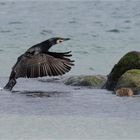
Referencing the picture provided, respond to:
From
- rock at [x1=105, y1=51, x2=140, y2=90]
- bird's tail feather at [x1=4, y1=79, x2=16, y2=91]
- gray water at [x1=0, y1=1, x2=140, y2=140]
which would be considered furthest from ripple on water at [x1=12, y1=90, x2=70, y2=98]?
rock at [x1=105, y1=51, x2=140, y2=90]

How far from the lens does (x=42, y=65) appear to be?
13.0 meters

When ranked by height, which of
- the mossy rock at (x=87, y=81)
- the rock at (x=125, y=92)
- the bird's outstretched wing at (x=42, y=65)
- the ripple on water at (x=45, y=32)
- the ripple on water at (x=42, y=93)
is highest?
the bird's outstretched wing at (x=42, y=65)

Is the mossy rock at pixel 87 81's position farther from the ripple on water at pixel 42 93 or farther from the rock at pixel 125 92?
the rock at pixel 125 92

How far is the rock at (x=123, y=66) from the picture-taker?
14.0 meters

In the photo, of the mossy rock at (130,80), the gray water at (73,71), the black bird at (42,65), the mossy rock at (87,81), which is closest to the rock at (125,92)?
the gray water at (73,71)

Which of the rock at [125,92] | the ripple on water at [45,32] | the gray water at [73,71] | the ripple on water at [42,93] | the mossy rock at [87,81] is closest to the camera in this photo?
the gray water at [73,71]

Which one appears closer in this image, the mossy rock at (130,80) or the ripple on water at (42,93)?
the ripple on water at (42,93)

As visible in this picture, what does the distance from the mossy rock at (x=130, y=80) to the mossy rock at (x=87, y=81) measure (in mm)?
872

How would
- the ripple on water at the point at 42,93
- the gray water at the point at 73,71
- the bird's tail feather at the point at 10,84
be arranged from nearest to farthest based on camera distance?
1. the gray water at the point at 73,71
2. the ripple on water at the point at 42,93
3. the bird's tail feather at the point at 10,84

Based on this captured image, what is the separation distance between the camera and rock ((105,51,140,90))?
14.0 meters

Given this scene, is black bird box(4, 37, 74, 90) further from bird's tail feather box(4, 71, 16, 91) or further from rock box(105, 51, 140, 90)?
rock box(105, 51, 140, 90)

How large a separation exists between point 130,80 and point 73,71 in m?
3.56

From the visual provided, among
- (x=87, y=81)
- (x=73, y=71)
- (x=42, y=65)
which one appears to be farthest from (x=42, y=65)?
(x=73, y=71)

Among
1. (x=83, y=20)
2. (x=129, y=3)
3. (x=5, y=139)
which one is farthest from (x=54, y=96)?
(x=129, y=3)
